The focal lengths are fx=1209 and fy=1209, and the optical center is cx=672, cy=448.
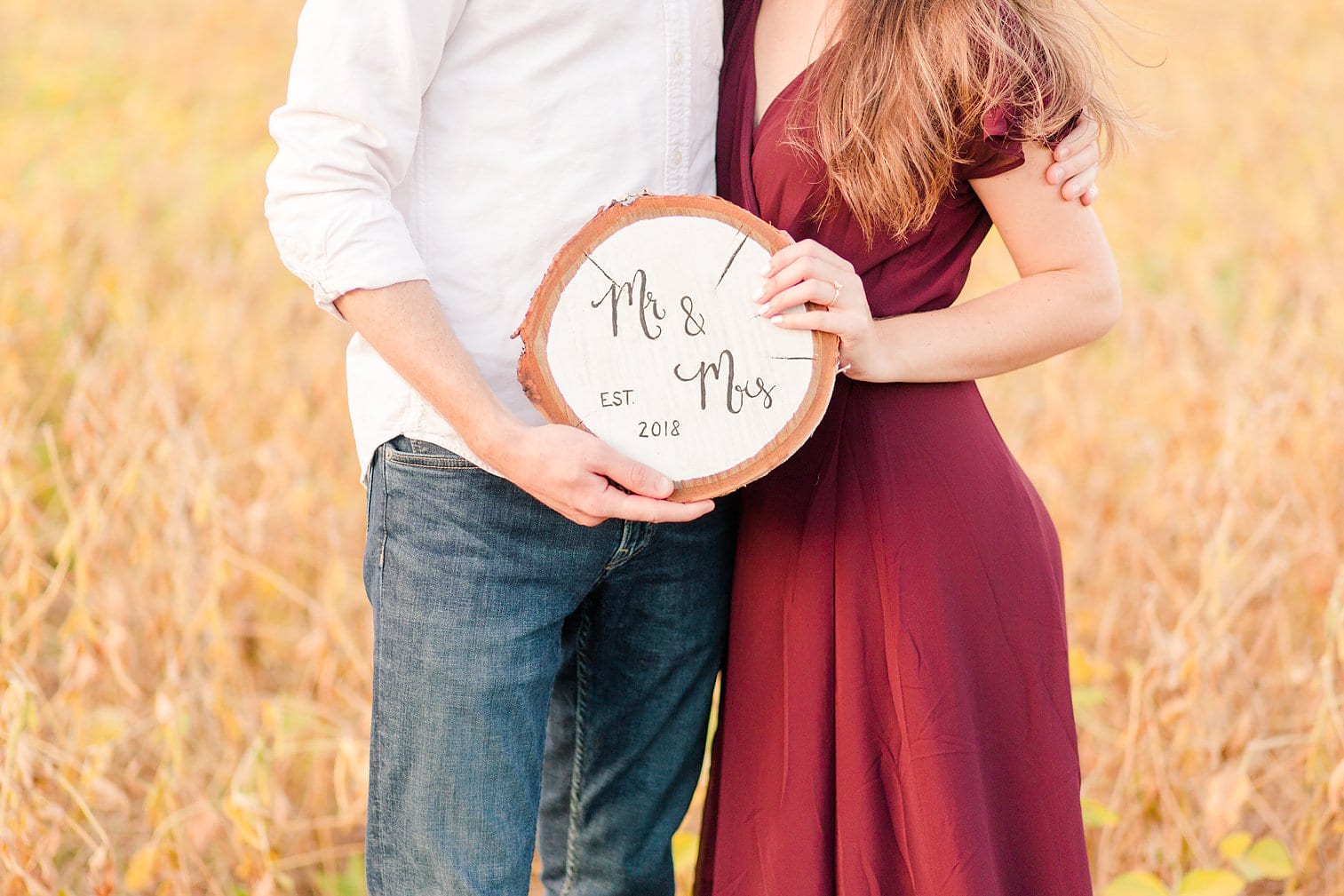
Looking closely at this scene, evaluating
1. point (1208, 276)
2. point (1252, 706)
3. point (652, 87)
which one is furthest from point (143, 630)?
point (1208, 276)

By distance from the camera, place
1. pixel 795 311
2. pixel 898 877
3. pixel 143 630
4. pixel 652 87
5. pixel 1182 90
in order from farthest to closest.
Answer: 1. pixel 1182 90
2. pixel 143 630
3. pixel 898 877
4. pixel 652 87
5. pixel 795 311

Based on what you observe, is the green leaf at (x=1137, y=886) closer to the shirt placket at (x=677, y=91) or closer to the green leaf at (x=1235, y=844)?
the green leaf at (x=1235, y=844)

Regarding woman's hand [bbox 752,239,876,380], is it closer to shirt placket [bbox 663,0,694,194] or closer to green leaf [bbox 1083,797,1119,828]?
shirt placket [bbox 663,0,694,194]

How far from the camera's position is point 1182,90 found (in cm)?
532

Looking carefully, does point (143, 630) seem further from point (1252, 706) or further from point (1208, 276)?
point (1208, 276)

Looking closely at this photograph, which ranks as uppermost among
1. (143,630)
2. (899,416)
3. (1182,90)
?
(1182,90)

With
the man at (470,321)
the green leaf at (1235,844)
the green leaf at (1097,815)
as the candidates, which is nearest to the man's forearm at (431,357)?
the man at (470,321)

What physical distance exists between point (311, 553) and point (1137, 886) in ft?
5.23

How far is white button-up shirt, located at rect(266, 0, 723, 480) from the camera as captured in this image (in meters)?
1.07

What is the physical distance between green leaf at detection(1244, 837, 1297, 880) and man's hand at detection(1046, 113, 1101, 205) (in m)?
1.02

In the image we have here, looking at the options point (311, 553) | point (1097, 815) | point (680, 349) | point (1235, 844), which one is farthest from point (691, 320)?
point (311, 553)

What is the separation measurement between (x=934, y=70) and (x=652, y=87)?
0.28 metres

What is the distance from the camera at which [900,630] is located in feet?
4.19

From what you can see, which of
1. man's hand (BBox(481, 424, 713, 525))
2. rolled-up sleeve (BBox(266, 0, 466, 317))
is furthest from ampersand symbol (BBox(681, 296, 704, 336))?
rolled-up sleeve (BBox(266, 0, 466, 317))
